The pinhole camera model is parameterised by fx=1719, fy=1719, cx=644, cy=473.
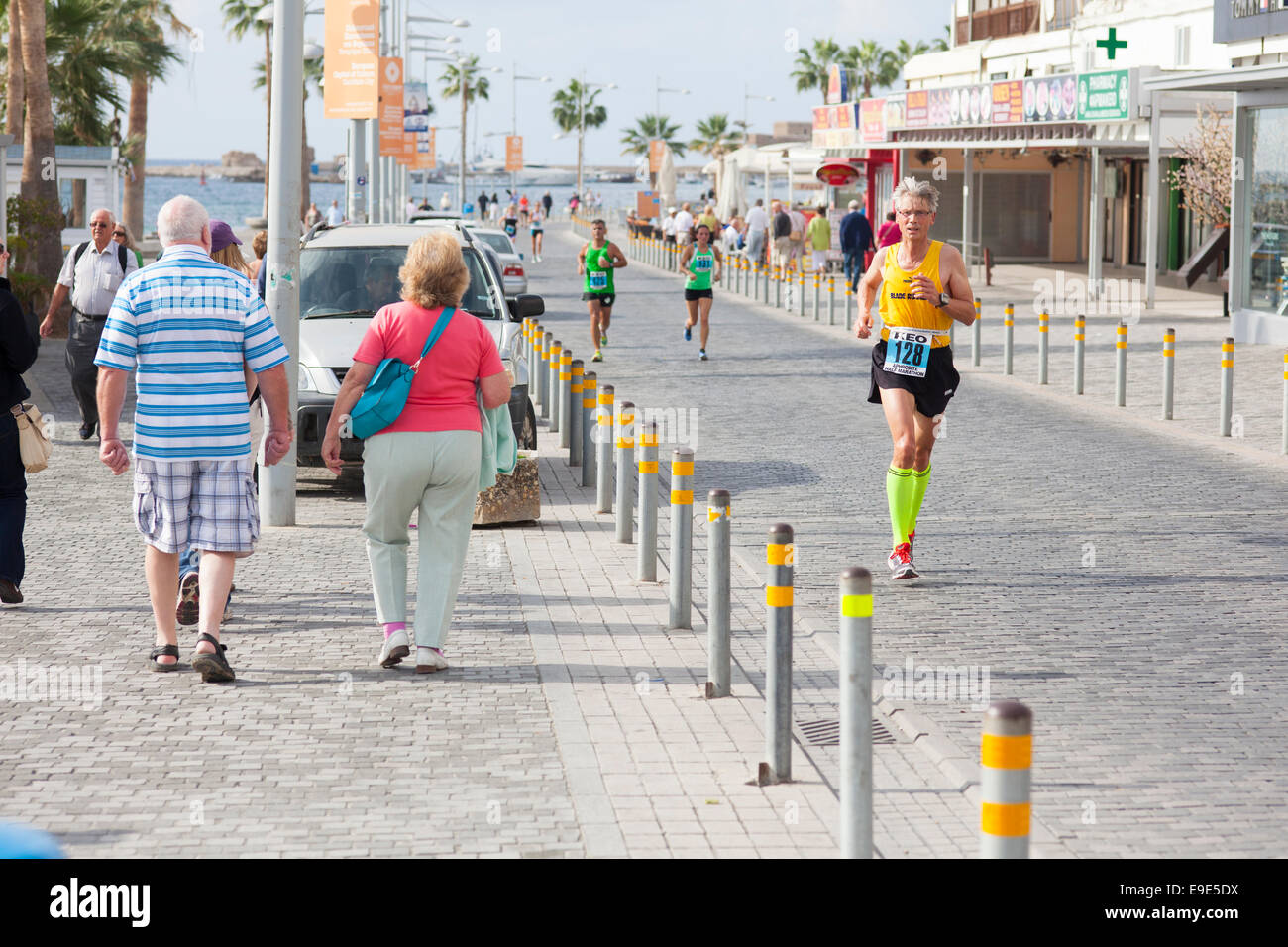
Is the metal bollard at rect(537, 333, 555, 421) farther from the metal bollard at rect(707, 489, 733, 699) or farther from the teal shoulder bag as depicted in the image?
the metal bollard at rect(707, 489, 733, 699)

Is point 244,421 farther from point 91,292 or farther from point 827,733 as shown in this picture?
point 91,292

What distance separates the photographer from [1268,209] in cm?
2373

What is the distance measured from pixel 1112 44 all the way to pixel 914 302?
27.9 metres

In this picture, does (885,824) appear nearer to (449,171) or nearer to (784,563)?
(784,563)

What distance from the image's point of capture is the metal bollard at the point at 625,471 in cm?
958

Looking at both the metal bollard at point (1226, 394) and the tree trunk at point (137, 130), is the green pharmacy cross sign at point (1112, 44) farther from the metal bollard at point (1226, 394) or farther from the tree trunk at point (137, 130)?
the tree trunk at point (137, 130)

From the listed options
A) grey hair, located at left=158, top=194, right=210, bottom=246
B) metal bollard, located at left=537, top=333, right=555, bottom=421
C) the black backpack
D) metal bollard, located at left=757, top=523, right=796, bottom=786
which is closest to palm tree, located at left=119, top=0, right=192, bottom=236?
metal bollard, located at left=537, top=333, right=555, bottom=421

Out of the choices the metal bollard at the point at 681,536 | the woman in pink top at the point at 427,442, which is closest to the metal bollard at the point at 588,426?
the metal bollard at the point at 681,536

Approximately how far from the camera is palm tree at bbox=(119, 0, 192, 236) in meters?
43.7

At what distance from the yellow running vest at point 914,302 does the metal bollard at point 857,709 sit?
176 inches

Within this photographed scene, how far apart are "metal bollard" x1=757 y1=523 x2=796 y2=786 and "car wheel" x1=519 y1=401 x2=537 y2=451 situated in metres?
7.35

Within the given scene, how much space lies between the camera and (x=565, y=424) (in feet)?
47.2

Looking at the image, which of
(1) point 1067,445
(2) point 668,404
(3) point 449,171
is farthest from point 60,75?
(3) point 449,171
